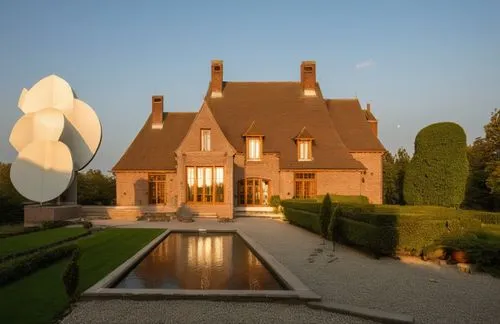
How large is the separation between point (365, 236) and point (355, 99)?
90.9 feet

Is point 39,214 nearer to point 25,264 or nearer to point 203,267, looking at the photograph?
point 25,264

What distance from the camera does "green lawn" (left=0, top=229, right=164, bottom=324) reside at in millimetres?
6180

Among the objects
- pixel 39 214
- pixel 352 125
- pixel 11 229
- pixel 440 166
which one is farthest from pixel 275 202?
A: pixel 11 229

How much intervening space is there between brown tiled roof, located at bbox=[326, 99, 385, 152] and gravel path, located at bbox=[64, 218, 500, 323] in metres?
21.2

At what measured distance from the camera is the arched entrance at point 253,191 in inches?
1169

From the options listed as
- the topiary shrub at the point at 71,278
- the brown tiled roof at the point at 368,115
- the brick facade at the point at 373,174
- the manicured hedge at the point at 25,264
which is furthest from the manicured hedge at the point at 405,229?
the brown tiled roof at the point at 368,115

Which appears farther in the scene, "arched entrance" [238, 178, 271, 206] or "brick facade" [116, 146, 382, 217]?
"arched entrance" [238, 178, 271, 206]

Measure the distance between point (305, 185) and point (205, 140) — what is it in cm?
923

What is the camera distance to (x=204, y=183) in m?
26.2

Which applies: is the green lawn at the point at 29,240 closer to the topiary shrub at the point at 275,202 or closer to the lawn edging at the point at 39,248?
the lawn edging at the point at 39,248

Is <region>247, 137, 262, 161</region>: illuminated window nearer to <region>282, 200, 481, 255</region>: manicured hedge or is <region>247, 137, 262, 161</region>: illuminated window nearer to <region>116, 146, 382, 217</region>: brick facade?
<region>116, 146, 382, 217</region>: brick facade

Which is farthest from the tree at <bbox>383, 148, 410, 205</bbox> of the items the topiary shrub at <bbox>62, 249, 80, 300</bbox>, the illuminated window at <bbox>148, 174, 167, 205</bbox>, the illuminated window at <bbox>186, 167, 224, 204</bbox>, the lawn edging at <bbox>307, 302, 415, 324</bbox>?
the topiary shrub at <bbox>62, 249, 80, 300</bbox>

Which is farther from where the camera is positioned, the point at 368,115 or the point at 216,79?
the point at 368,115

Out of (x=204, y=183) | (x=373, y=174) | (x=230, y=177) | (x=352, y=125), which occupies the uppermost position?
(x=352, y=125)
